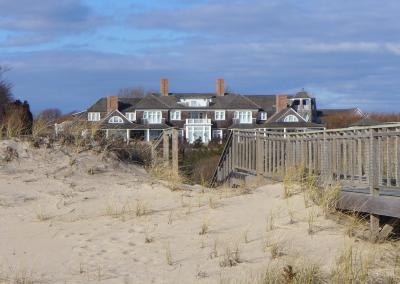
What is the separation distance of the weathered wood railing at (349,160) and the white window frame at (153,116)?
8023 centimetres

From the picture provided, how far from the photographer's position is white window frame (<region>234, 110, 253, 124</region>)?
10159cm

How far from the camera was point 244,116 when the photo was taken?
10206 centimetres

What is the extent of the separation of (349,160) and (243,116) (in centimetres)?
8967

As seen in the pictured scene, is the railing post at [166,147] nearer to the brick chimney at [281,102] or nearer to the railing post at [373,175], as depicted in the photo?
the railing post at [373,175]

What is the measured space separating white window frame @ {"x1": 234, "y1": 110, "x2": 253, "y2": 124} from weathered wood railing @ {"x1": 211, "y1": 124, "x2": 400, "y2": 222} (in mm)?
84015

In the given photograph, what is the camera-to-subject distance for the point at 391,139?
1161 centimetres

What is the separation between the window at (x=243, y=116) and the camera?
334 feet

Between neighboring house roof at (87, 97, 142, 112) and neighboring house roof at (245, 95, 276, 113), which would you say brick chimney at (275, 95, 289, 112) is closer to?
neighboring house roof at (245, 95, 276, 113)

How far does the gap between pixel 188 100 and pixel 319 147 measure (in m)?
89.9

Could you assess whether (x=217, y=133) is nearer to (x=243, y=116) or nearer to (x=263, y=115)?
(x=243, y=116)

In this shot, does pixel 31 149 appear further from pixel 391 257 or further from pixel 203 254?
pixel 391 257

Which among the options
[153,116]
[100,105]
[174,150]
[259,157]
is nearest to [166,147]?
[174,150]

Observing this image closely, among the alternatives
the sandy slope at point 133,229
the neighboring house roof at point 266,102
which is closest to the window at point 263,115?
the neighboring house roof at point 266,102

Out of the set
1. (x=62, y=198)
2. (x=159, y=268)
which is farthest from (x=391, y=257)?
(x=62, y=198)
